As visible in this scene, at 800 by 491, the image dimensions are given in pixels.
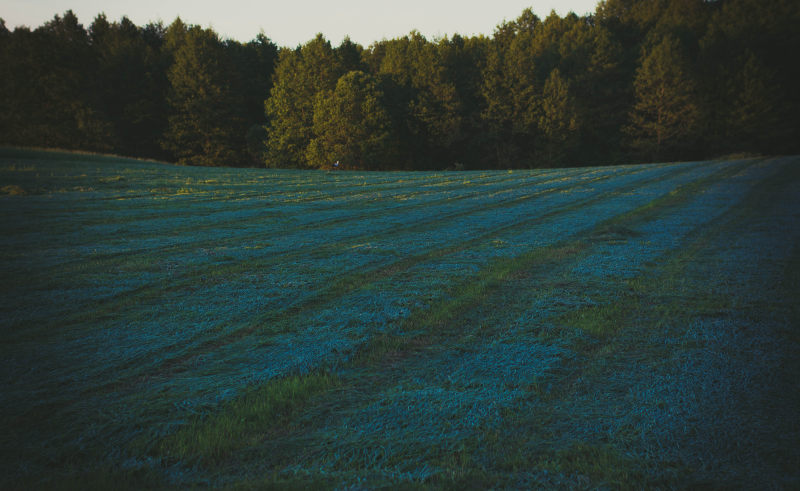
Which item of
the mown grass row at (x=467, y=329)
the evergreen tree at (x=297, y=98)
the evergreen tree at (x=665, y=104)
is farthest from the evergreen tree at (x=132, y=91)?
the mown grass row at (x=467, y=329)

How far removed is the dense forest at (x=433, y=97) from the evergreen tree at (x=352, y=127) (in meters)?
0.14

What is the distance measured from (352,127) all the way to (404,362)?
135 feet

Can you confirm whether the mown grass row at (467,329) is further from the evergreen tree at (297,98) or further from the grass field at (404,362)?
the evergreen tree at (297,98)

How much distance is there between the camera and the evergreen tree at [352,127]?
41656mm

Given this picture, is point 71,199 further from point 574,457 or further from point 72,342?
point 574,457

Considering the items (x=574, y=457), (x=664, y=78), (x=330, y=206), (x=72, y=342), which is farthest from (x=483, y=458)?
(x=664, y=78)

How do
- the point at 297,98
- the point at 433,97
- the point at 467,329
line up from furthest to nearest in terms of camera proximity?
1. the point at 433,97
2. the point at 297,98
3. the point at 467,329

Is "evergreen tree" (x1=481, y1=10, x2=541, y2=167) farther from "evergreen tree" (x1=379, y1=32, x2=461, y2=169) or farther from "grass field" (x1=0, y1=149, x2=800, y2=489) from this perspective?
"grass field" (x1=0, y1=149, x2=800, y2=489)

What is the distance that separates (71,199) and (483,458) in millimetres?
13931

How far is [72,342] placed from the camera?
3170mm

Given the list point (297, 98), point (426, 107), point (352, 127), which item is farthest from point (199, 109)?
point (426, 107)

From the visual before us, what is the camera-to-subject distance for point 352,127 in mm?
41656

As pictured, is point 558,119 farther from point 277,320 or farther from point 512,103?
point 277,320

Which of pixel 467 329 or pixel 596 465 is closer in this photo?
pixel 596 465
